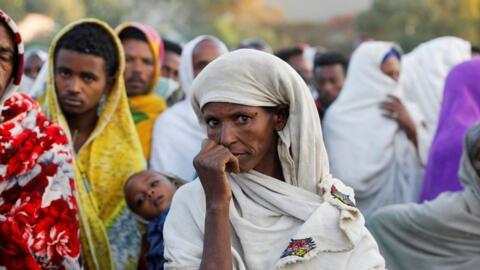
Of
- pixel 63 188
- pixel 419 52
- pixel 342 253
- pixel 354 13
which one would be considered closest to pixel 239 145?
pixel 342 253

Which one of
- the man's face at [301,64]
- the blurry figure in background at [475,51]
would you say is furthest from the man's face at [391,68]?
the man's face at [301,64]

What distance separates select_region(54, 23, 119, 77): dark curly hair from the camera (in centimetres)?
437

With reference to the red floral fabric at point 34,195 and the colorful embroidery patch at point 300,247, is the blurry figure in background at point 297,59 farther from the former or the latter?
the colorful embroidery patch at point 300,247

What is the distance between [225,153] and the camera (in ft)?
9.34

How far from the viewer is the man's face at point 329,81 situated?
7.24 meters

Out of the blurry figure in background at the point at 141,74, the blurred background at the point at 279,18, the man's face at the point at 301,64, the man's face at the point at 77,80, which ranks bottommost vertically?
the blurred background at the point at 279,18

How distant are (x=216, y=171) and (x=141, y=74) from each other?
2871 millimetres

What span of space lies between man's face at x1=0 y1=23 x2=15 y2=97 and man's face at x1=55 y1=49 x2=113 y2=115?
70cm

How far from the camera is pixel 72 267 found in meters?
3.61

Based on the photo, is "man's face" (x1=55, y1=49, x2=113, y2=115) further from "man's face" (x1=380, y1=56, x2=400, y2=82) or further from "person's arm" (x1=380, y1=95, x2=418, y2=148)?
"man's face" (x1=380, y1=56, x2=400, y2=82)

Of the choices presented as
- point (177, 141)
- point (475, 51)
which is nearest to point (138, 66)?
point (177, 141)

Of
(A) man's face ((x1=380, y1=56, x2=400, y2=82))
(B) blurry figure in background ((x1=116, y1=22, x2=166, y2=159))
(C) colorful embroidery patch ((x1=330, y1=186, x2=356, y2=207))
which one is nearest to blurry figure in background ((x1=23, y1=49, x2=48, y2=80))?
(B) blurry figure in background ((x1=116, y1=22, x2=166, y2=159))

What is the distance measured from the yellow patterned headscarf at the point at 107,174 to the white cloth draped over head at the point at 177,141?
34cm

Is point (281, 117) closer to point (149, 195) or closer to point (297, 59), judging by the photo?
point (149, 195)
